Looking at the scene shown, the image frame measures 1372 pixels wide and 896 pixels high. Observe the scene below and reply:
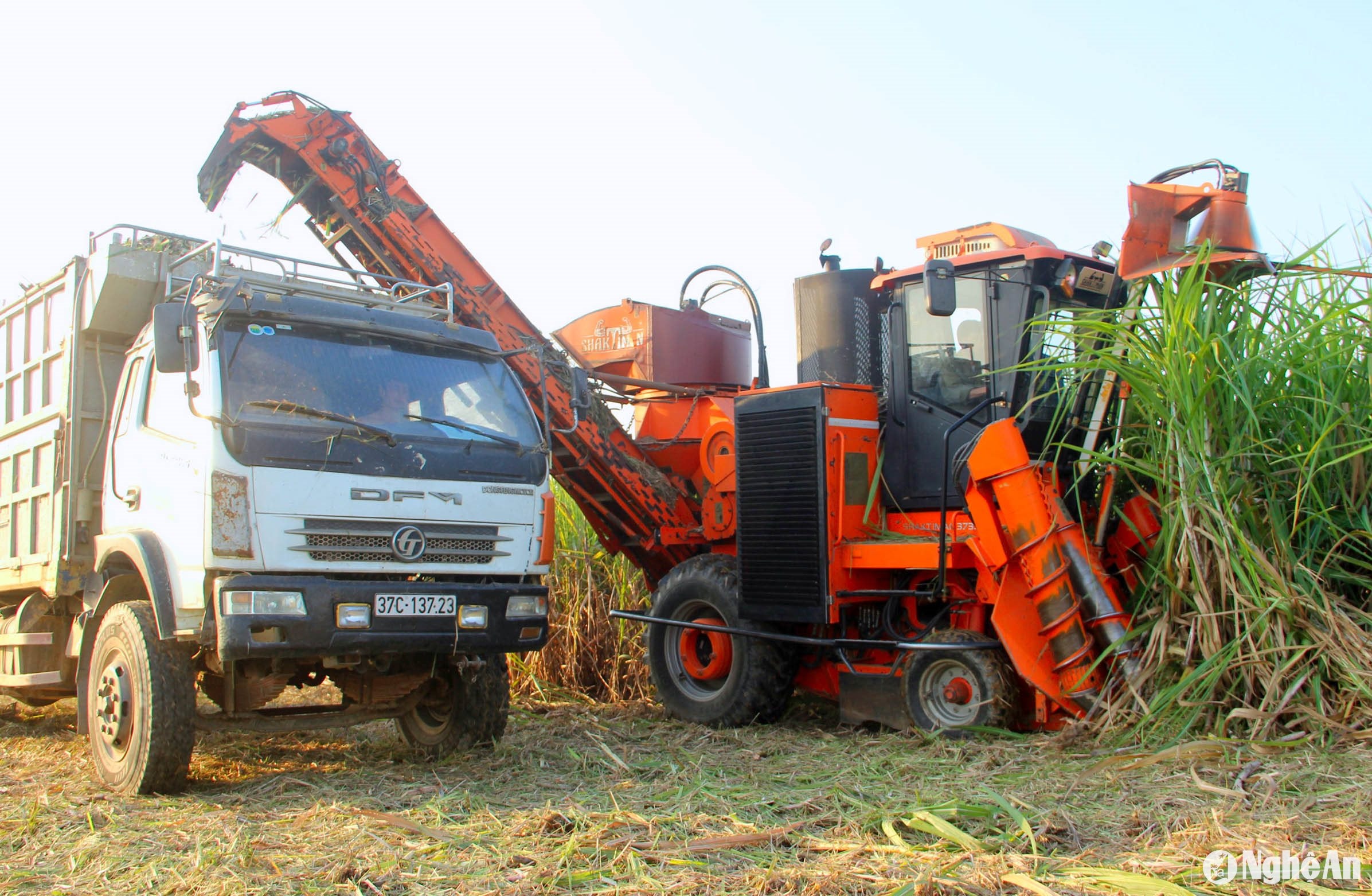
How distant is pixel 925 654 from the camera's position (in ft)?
20.6

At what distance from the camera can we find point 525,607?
5.59m

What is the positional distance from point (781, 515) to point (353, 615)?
2965 mm

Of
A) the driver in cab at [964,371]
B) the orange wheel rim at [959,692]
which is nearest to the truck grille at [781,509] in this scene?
the driver in cab at [964,371]

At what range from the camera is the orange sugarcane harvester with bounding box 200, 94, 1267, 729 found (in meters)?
5.71

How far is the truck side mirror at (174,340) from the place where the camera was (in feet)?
16.7

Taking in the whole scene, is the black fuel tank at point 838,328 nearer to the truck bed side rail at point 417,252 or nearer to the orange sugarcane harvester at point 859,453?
the orange sugarcane harvester at point 859,453

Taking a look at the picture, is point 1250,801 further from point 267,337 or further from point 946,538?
point 267,337

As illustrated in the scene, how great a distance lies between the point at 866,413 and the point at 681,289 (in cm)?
246

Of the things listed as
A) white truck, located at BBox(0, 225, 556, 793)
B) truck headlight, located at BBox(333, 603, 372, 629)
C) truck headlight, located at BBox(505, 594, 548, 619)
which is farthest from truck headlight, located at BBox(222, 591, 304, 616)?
truck headlight, located at BBox(505, 594, 548, 619)

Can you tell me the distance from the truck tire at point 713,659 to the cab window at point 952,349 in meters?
1.86

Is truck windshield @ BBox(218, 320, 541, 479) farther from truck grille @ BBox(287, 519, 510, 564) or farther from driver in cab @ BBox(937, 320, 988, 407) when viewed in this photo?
driver in cab @ BBox(937, 320, 988, 407)

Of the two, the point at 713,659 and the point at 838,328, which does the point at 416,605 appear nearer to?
the point at 713,659

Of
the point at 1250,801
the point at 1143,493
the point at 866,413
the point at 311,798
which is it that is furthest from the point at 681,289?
the point at 1250,801

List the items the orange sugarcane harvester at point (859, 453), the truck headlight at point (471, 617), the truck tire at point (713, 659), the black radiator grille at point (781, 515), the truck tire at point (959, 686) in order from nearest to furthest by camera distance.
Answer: the truck headlight at point (471, 617), the orange sugarcane harvester at point (859, 453), the truck tire at point (959, 686), the black radiator grille at point (781, 515), the truck tire at point (713, 659)
